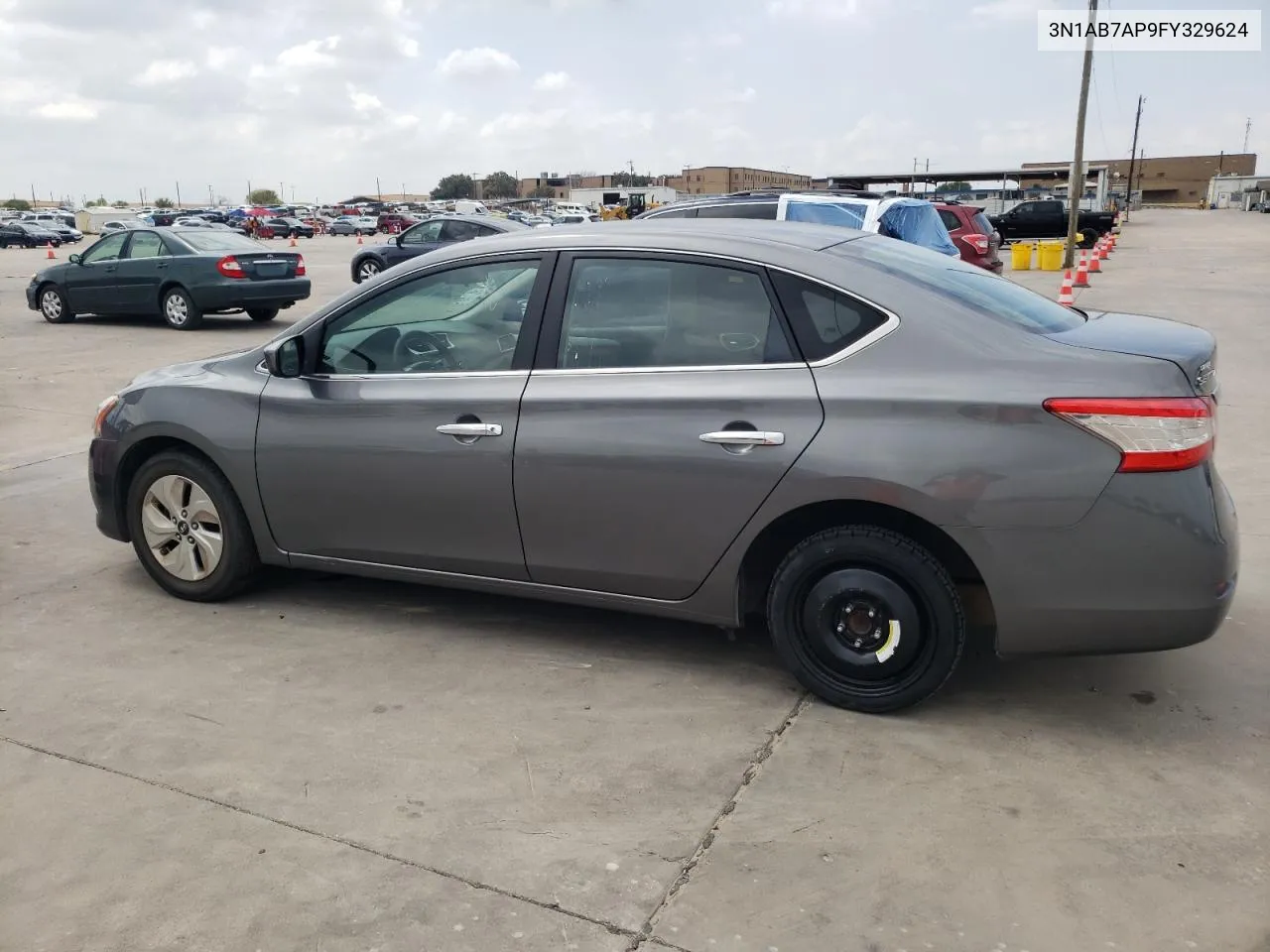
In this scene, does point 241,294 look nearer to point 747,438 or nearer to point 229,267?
point 229,267

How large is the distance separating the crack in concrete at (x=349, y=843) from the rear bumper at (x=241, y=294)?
1210cm

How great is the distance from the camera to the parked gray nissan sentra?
3.32 metres

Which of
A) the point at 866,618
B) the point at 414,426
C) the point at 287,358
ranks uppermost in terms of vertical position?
the point at 287,358

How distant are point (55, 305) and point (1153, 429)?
16748mm

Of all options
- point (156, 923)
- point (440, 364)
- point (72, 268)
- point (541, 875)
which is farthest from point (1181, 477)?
point (72, 268)

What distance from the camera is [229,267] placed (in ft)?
48.6

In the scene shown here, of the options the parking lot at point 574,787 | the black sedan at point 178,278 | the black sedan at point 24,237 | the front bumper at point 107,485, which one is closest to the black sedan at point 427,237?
the black sedan at point 178,278

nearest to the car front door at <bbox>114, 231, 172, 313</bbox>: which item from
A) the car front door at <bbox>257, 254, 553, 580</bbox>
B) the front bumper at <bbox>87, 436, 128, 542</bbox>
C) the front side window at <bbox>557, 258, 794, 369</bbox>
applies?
the front bumper at <bbox>87, 436, 128, 542</bbox>

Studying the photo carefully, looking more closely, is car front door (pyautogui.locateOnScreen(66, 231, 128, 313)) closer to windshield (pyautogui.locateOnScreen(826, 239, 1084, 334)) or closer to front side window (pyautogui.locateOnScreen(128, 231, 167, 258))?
front side window (pyautogui.locateOnScreen(128, 231, 167, 258))

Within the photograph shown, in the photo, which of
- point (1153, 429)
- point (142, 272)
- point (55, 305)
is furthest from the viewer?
point (55, 305)

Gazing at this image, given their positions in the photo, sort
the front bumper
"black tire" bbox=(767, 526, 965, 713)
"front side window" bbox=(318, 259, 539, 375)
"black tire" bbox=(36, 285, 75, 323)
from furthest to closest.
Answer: "black tire" bbox=(36, 285, 75, 323), the front bumper, "front side window" bbox=(318, 259, 539, 375), "black tire" bbox=(767, 526, 965, 713)

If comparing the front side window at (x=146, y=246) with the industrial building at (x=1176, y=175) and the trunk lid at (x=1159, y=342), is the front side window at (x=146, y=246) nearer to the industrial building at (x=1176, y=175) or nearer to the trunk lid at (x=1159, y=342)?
the trunk lid at (x=1159, y=342)

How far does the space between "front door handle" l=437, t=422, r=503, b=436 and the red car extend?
55.4 feet

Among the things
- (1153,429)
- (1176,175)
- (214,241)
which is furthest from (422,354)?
(1176,175)
